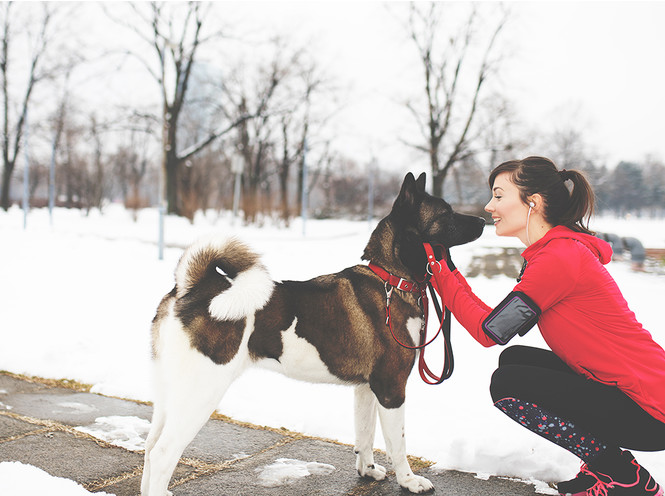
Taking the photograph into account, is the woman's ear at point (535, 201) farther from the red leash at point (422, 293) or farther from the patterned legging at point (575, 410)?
the patterned legging at point (575, 410)

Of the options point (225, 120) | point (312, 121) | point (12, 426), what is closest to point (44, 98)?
point (225, 120)

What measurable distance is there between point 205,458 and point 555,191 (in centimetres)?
237

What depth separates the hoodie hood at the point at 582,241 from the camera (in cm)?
239

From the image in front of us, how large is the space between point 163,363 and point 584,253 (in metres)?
1.89

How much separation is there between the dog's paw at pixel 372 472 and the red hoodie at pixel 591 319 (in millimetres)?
1160

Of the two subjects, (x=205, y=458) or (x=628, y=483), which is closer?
(x=628, y=483)

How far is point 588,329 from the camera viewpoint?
2301mm

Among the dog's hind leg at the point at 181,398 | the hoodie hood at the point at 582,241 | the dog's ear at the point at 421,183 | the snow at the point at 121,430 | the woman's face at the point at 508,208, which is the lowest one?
the snow at the point at 121,430

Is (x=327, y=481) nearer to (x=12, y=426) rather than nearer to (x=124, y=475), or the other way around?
(x=124, y=475)

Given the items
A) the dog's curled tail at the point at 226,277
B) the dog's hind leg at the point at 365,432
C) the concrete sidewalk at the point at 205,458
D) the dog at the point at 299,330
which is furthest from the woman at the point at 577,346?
the dog's curled tail at the point at 226,277

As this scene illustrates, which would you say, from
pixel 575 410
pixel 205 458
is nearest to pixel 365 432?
pixel 205 458

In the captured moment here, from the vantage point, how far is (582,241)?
2387 mm

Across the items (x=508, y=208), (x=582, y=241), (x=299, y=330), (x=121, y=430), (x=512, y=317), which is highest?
(x=508, y=208)

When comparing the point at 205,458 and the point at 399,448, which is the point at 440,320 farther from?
the point at 205,458
